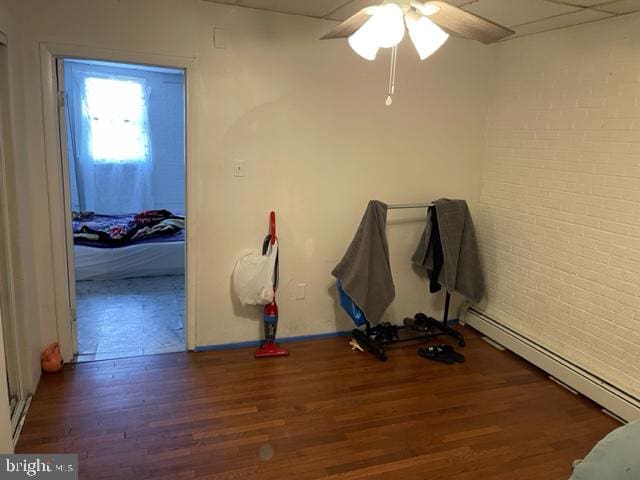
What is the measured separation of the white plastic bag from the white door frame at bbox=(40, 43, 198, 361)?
0.32m

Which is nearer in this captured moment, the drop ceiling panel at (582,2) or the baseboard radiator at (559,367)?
the drop ceiling panel at (582,2)

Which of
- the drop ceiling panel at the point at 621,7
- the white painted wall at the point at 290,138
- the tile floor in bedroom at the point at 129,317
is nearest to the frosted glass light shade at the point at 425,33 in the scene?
the drop ceiling panel at the point at 621,7

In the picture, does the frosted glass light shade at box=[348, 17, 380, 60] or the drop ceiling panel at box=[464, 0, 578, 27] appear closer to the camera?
the frosted glass light shade at box=[348, 17, 380, 60]

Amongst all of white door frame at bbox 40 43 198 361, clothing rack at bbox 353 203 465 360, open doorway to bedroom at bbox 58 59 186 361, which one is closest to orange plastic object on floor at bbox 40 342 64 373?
white door frame at bbox 40 43 198 361

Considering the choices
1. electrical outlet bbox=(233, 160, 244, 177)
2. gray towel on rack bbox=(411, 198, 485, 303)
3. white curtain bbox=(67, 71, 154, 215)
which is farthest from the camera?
white curtain bbox=(67, 71, 154, 215)

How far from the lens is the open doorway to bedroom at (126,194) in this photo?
433 cm

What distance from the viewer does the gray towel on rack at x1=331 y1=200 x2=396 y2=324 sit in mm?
3318

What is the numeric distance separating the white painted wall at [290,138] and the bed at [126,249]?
1937 mm

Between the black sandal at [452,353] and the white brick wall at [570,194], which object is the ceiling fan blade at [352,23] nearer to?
the white brick wall at [570,194]

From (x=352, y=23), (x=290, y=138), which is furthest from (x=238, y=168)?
(x=352, y=23)

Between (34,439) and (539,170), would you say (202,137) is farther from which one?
(539,170)

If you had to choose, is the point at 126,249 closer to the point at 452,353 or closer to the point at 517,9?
the point at 452,353

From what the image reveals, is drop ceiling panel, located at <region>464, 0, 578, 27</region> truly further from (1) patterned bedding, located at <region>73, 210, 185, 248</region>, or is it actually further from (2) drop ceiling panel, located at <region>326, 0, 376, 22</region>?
(1) patterned bedding, located at <region>73, 210, 185, 248</region>

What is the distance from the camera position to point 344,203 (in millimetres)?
3549
